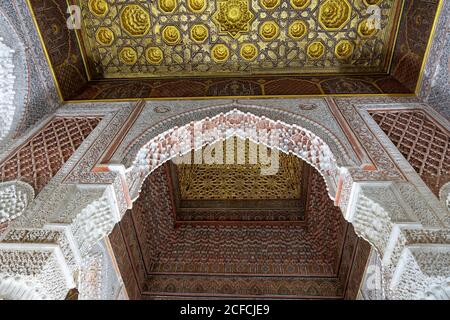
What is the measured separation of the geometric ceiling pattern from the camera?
3502mm

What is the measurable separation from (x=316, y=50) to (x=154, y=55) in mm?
1808

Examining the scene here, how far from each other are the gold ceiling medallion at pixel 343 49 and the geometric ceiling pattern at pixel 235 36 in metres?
0.01

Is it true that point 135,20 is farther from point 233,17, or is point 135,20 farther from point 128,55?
point 233,17

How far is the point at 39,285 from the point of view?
5.96ft

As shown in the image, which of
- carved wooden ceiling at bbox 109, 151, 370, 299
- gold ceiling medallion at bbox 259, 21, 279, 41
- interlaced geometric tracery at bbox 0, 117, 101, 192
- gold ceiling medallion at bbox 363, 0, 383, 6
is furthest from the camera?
carved wooden ceiling at bbox 109, 151, 370, 299

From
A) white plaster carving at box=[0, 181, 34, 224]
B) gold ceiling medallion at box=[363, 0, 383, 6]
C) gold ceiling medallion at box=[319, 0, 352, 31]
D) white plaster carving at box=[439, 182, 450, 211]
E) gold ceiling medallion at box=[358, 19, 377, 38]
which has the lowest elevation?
white plaster carving at box=[439, 182, 450, 211]

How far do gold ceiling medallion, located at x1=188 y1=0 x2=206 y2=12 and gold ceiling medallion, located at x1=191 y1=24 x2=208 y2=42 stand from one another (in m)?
0.16

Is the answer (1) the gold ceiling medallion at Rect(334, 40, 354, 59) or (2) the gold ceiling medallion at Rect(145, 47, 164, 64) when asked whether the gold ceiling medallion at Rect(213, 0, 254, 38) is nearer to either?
(2) the gold ceiling medallion at Rect(145, 47, 164, 64)

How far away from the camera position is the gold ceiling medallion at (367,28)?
3510mm

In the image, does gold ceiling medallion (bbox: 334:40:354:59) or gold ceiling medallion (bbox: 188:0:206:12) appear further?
gold ceiling medallion (bbox: 334:40:354:59)

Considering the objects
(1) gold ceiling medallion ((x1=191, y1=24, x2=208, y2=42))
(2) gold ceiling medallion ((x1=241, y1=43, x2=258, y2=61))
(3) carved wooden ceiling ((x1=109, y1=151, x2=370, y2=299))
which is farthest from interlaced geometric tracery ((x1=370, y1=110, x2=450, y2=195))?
(1) gold ceiling medallion ((x1=191, y1=24, x2=208, y2=42))

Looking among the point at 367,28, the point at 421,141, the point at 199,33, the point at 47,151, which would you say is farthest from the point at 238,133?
the point at 367,28
